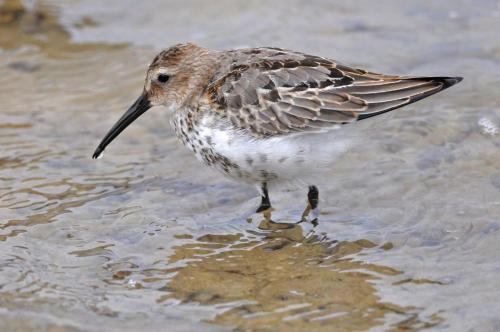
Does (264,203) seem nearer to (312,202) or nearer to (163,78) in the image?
(312,202)

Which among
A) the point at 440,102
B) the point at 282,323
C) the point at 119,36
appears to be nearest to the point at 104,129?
the point at 119,36

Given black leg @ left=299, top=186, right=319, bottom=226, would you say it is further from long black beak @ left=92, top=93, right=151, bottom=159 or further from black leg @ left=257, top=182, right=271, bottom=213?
long black beak @ left=92, top=93, right=151, bottom=159

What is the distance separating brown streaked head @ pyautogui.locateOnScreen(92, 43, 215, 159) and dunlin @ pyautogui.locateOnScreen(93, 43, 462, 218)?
0.22 metres

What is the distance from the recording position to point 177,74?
7.36 meters

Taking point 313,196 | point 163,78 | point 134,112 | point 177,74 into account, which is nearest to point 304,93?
point 313,196

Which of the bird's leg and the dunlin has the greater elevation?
the dunlin

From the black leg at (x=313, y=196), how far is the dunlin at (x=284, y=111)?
16cm

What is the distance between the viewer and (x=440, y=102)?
8.91 meters

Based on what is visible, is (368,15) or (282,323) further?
(368,15)

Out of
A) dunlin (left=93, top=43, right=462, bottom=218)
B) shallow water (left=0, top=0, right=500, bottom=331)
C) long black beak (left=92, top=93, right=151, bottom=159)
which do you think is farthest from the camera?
long black beak (left=92, top=93, right=151, bottom=159)

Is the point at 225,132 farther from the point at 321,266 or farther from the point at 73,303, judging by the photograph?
the point at 73,303

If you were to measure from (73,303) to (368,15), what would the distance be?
696cm

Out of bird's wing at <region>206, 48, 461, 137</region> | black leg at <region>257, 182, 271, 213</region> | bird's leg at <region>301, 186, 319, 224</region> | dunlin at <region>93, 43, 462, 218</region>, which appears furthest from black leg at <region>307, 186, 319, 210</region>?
bird's wing at <region>206, 48, 461, 137</region>

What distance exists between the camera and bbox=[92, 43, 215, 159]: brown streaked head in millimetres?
7301
